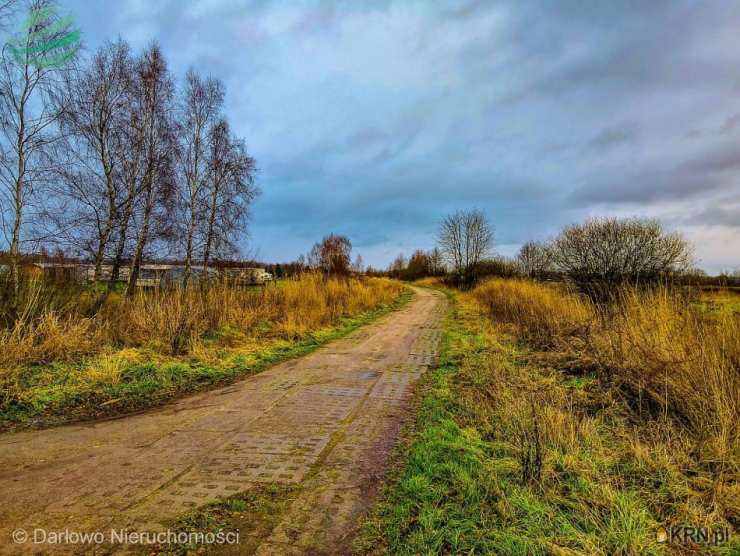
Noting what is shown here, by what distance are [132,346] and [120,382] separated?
2.07 meters

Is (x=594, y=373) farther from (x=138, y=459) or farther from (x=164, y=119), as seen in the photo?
(x=164, y=119)

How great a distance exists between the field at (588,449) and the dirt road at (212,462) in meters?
0.37

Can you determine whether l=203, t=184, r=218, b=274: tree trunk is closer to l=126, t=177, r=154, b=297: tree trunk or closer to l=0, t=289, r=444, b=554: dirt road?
l=126, t=177, r=154, b=297: tree trunk

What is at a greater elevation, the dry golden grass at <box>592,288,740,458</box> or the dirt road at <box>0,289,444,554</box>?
the dry golden grass at <box>592,288,740,458</box>

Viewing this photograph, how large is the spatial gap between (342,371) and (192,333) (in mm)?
3602

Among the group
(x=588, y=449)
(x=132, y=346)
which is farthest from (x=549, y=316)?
(x=132, y=346)

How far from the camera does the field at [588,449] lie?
7.54 feet

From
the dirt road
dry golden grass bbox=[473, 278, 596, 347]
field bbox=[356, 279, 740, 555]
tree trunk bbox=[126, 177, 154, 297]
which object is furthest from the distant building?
dry golden grass bbox=[473, 278, 596, 347]

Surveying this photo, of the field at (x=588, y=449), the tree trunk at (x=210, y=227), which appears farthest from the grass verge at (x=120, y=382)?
the tree trunk at (x=210, y=227)

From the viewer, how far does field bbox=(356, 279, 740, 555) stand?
2.30 metres

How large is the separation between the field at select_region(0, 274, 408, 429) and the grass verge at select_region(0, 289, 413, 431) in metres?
0.01

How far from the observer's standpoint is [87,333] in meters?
7.16

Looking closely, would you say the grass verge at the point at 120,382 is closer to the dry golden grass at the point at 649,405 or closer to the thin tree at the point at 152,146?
the dry golden grass at the point at 649,405

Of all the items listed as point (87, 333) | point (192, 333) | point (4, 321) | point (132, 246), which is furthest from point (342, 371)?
point (132, 246)
